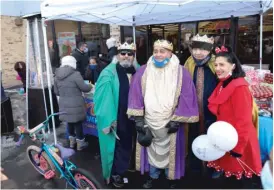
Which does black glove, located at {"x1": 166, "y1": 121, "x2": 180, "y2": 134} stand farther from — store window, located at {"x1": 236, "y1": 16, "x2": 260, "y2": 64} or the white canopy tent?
store window, located at {"x1": 236, "y1": 16, "x2": 260, "y2": 64}

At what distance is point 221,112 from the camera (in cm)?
248

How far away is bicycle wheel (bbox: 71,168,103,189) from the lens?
8.20ft

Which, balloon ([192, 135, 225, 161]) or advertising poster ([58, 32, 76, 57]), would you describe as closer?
balloon ([192, 135, 225, 161])

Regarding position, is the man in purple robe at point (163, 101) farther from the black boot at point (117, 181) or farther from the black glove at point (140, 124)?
the black boot at point (117, 181)

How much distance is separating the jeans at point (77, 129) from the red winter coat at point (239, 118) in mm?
2264

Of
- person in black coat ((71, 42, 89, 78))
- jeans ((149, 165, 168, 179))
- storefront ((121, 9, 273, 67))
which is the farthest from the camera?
storefront ((121, 9, 273, 67))

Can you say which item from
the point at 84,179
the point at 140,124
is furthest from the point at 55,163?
the point at 140,124

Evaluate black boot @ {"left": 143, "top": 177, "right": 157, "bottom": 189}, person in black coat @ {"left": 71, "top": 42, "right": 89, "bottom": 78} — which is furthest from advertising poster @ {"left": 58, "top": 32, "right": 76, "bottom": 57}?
black boot @ {"left": 143, "top": 177, "right": 157, "bottom": 189}

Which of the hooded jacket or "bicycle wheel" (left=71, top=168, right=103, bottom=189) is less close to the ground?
the hooded jacket

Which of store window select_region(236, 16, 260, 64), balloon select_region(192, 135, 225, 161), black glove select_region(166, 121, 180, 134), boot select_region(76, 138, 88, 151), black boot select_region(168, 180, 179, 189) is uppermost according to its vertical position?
store window select_region(236, 16, 260, 64)

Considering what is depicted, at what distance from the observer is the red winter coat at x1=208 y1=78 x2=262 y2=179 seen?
229 cm

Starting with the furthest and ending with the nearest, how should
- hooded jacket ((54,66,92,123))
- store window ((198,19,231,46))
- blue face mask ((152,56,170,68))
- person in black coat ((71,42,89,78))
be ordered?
store window ((198,19,231,46)) < person in black coat ((71,42,89,78)) < hooded jacket ((54,66,92,123)) < blue face mask ((152,56,170,68))

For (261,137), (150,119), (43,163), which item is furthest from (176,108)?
(43,163)

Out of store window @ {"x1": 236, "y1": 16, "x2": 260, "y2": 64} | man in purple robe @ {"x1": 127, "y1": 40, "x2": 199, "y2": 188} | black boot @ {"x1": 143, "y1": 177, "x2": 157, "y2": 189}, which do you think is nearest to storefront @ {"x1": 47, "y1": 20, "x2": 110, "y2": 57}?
store window @ {"x1": 236, "y1": 16, "x2": 260, "y2": 64}
